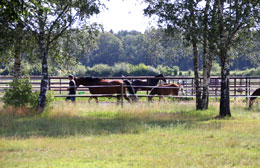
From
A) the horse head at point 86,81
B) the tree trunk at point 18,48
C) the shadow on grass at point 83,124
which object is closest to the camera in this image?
the shadow on grass at point 83,124

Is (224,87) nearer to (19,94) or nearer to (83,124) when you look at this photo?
(83,124)

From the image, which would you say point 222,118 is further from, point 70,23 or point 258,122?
point 70,23

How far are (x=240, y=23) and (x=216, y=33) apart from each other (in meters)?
0.97

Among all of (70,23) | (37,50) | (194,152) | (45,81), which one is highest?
(70,23)

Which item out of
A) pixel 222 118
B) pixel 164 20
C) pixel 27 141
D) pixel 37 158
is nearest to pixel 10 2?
pixel 27 141

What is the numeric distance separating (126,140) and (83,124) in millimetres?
3031

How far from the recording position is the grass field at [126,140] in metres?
6.99

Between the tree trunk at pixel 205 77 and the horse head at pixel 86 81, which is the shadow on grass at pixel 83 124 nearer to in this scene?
the tree trunk at pixel 205 77

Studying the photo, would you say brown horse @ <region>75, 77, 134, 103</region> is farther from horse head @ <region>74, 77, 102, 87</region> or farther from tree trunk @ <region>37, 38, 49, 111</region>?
tree trunk @ <region>37, 38, 49, 111</region>

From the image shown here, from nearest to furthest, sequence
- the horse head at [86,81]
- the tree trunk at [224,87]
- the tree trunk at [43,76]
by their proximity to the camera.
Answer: the tree trunk at [224,87], the tree trunk at [43,76], the horse head at [86,81]

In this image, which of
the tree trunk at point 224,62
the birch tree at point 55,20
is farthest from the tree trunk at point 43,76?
the tree trunk at point 224,62

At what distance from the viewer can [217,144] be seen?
341 inches

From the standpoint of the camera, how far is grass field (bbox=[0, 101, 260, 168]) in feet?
22.9

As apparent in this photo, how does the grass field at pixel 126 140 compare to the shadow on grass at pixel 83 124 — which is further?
the shadow on grass at pixel 83 124
